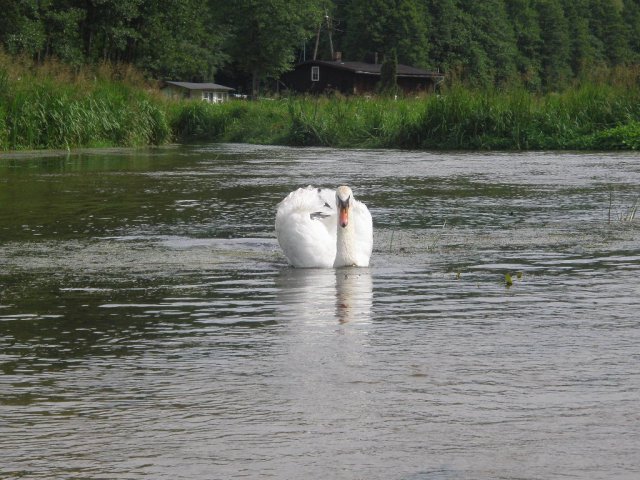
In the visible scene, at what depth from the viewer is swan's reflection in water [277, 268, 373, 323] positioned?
914 cm

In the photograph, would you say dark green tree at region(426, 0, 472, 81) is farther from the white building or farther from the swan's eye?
the swan's eye

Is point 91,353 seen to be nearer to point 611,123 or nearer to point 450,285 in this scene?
point 450,285

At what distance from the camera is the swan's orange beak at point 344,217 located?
11406 millimetres

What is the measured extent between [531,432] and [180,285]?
17.6 ft

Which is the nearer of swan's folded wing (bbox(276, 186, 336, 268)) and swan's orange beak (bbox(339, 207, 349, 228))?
swan's orange beak (bbox(339, 207, 349, 228))

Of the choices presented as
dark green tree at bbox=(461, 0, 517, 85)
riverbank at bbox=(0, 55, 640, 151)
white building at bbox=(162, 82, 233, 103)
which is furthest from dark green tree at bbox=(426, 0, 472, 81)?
riverbank at bbox=(0, 55, 640, 151)

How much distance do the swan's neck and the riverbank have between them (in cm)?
2329

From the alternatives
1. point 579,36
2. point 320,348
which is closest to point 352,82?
point 579,36

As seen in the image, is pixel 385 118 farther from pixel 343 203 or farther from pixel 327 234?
pixel 343 203

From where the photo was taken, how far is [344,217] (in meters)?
11.4

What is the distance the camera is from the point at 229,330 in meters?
8.52

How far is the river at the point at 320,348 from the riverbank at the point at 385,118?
17998 mm

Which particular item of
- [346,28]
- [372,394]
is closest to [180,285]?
[372,394]

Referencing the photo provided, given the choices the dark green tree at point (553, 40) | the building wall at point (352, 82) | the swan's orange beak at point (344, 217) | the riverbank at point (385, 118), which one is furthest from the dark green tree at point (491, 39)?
the swan's orange beak at point (344, 217)
